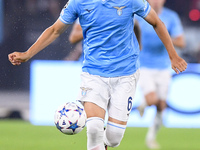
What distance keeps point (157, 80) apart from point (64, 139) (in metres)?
1.78

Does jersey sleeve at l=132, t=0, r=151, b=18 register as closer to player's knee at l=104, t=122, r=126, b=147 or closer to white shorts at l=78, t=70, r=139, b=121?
white shorts at l=78, t=70, r=139, b=121

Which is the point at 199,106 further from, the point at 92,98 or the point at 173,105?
the point at 92,98

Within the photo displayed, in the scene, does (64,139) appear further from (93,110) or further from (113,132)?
(93,110)

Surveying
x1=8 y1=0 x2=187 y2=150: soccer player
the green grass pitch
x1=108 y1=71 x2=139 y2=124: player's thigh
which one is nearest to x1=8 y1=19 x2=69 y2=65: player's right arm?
x1=8 y1=0 x2=187 y2=150: soccer player

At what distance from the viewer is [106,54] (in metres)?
6.25

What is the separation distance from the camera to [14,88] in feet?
41.4

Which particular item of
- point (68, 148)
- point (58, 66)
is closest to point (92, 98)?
point (68, 148)

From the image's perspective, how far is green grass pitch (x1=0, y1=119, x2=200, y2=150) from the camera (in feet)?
30.7

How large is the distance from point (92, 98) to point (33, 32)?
6.36m

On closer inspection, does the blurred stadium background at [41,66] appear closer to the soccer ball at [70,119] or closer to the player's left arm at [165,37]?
the player's left arm at [165,37]

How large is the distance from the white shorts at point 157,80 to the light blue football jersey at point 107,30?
11.2ft

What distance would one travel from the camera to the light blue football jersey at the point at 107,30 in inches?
241

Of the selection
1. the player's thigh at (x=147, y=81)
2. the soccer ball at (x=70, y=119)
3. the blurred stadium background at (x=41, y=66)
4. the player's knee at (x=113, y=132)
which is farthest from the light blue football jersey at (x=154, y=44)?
the soccer ball at (x=70, y=119)

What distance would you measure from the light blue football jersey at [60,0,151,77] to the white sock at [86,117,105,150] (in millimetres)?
490
